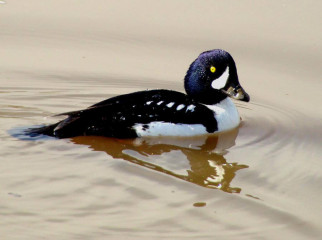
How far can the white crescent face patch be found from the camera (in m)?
9.35

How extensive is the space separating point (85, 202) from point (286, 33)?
5.54m

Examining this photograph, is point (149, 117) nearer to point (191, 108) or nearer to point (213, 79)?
point (191, 108)

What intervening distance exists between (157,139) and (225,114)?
0.92 metres

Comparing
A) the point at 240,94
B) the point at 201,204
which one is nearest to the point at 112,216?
the point at 201,204

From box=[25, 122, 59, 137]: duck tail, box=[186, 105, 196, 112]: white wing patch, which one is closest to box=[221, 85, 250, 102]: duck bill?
box=[186, 105, 196, 112]: white wing patch

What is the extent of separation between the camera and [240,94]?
9.43 metres

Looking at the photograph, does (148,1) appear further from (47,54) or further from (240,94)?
(240,94)

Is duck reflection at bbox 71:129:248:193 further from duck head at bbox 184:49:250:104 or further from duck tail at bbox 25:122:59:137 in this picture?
duck head at bbox 184:49:250:104

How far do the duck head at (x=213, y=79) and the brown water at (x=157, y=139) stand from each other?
0.49 m

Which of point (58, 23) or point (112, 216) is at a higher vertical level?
point (58, 23)

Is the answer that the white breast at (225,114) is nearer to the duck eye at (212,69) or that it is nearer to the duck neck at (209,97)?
the duck neck at (209,97)

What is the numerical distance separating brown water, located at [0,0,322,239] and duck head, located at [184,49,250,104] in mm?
486

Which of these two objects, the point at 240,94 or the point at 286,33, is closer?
the point at 240,94

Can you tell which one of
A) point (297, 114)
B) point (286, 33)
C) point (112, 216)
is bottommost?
point (112, 216)
